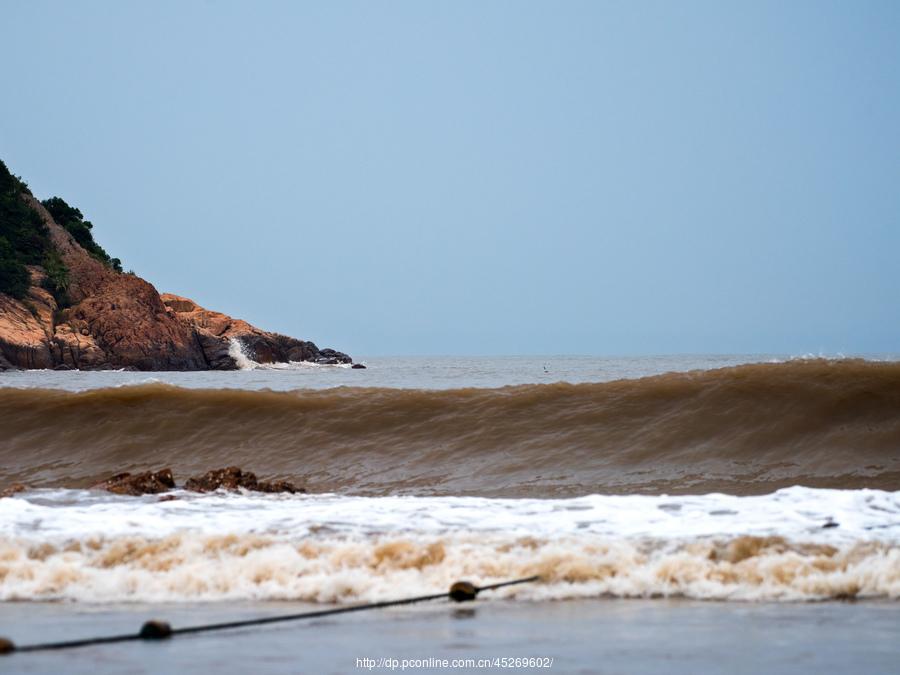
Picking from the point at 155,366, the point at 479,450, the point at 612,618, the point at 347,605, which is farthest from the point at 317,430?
the point at 155,366

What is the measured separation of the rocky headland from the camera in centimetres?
5972

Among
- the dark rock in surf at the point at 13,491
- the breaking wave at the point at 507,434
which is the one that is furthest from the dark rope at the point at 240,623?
the dark rock in surf at the point at 13,491

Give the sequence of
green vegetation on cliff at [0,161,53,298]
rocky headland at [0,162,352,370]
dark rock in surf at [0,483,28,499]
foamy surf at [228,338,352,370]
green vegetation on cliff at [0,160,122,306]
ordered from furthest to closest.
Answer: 1. foamy surf at [228,338,352,370]
2. green vegetation on cliff at [0,161,53,298]
3. green vegetation on cliff at [0,160,122,306]
4. rocky headland at [0,162,352,370]
5. dark rock in surf at [0,483,28,499]

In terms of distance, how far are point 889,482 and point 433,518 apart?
4.73m

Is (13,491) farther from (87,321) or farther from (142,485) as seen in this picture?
(87,321)

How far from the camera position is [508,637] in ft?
14.9

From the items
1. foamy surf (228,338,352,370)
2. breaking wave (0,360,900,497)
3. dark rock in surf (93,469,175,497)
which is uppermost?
foamy surf (228,338,352,370)

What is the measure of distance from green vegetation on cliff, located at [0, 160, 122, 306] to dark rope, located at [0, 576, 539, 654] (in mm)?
63050

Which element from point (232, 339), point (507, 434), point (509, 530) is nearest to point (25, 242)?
point (232, 339)

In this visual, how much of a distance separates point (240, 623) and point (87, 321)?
6323 centimetres

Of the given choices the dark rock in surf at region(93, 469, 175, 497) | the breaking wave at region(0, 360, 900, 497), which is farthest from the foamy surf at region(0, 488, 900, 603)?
the breaking wave at region(0, 360, 900, 497)

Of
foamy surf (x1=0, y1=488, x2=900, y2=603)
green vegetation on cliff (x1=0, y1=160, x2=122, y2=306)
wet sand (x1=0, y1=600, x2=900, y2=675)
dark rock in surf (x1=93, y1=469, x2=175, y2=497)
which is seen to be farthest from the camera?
green vegetation on cliff (x1=0, y1=160, x2=122, y2=306)

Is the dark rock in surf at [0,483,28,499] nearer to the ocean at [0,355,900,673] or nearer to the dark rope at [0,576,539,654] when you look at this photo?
the ocean at [0,355,900,673]

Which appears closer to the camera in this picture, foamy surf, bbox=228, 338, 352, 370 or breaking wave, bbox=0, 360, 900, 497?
breaking wave, bbox=0, 360, 900, 497
